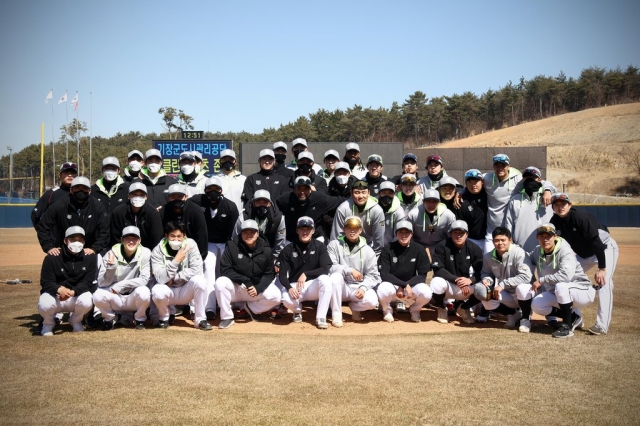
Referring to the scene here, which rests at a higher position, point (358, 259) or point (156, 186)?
point (156, 186)

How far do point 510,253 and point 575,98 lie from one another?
3836 inches

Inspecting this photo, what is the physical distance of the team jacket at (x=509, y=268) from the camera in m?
8.49

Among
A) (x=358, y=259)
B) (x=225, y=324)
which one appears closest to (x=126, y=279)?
(x=225, y=324)

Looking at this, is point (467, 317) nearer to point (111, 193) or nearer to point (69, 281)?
point (69, 281)

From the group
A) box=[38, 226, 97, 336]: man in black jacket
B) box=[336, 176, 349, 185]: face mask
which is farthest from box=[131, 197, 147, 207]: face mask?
box=[336, 176, 349, 185]: face mask

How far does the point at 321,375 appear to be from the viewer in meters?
6.14

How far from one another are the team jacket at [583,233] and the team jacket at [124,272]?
5.76 metres

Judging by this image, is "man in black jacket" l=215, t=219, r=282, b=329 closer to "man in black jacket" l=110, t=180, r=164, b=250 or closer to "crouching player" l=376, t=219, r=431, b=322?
"man in black jacket" l=110, t=180, r=164, b=250

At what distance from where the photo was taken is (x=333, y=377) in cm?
607

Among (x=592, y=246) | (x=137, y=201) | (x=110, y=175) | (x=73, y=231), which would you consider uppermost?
(x=110, y=175)

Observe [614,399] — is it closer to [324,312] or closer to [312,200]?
[324,312]

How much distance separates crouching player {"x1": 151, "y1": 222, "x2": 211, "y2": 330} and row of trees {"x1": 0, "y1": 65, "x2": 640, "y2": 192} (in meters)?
67.8

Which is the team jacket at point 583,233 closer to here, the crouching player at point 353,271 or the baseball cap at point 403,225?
the baseball cap at point 403,225

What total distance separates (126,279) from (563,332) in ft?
19.0
